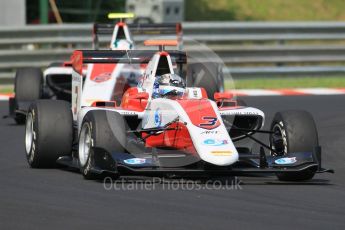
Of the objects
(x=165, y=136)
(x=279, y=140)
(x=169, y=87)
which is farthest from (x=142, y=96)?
(x=279, y=140)

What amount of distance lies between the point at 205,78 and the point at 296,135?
5.70 meters

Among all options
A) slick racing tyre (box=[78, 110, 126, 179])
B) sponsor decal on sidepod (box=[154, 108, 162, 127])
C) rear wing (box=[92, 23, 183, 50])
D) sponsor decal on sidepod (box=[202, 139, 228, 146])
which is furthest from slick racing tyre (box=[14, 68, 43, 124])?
sponsor decal on sidepod (box=[202, 139, 228, 146])

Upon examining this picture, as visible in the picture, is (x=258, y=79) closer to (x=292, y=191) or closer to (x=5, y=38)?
(x=5, y=38)

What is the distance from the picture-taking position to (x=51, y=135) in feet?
34.1

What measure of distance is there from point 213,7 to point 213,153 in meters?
24.7

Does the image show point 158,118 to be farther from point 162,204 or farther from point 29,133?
point 162,204

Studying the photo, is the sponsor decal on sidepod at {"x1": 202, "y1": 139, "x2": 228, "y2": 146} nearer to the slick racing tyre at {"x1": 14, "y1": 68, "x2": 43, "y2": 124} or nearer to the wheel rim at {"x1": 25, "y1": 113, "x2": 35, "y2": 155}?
the wheel rim at {"x1": 25, "y1": 113, "x2": 35, "y2": 155}

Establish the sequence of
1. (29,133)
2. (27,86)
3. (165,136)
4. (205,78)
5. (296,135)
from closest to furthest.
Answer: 1. (296,135)
2. (165,136)
3. (29,133)
4. (27,86)
5. (205,78)

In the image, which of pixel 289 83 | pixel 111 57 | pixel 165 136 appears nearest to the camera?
pixel 165 136

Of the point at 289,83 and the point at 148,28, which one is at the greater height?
the point at 148,28

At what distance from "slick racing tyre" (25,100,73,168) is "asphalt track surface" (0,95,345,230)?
0.14 m

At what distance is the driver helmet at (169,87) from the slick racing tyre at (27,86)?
4.68m

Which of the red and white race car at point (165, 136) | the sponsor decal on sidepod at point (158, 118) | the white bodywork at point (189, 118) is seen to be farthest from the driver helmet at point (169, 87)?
the sponsor decal on sidepod at point (158, 118)

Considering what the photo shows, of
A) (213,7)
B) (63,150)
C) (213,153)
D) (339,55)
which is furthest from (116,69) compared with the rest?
(213,7)
